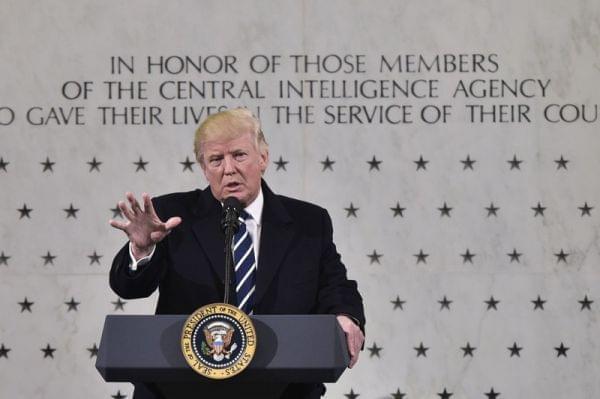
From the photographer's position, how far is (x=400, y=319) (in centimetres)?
966

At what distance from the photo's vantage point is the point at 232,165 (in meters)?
5.73

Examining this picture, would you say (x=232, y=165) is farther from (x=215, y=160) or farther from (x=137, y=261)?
(x=137, y=261)

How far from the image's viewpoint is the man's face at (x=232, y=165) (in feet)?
18.8

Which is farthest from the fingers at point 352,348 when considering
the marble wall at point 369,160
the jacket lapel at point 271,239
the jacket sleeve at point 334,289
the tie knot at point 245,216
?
the marble wall at point 369,160

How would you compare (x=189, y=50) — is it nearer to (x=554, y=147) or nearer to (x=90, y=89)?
(x=90, y=89)

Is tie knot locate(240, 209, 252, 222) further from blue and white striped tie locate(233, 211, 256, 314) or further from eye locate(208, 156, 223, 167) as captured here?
eye locate(208, 156, 223, 167)

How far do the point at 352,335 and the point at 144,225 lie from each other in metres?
0.97

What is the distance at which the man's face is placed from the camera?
573 cm

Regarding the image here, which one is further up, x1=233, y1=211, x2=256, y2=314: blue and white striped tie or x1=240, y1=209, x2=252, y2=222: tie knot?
x1=240, y1=209, x2=252, y2=222: tie knot

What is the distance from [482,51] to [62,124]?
3.14m

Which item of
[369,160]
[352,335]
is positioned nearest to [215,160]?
[352,335]

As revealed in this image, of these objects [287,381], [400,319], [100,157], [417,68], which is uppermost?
[417,68]

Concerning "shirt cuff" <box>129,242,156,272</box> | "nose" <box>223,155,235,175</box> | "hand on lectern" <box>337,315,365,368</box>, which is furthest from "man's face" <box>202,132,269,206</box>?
"hand on lectern" <box>337,315,365,368</box>

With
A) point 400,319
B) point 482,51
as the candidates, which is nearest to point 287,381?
point 400,319
